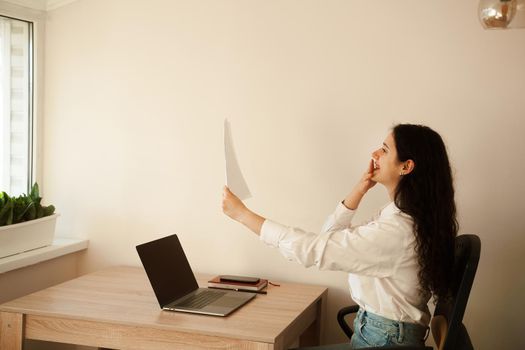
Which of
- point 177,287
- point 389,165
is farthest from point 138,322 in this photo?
point 389,165

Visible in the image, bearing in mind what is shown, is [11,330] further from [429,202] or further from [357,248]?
[429,202]

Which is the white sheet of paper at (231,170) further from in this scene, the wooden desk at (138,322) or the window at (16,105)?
the window at (16,105)

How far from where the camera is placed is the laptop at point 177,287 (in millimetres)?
2301

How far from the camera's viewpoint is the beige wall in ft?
8.36

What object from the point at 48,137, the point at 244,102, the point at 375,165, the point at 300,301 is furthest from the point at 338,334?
the point at 48,137

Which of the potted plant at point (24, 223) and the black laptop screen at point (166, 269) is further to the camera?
the potted plant at point (24, 223)

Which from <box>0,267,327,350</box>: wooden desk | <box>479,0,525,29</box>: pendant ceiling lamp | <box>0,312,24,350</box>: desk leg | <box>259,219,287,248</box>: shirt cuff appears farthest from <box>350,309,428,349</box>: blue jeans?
<box>0,312,24,350</box>: desk leg

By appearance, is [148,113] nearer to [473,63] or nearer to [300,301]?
[300,301]

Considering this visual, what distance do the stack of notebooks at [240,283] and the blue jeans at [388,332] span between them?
0.59m

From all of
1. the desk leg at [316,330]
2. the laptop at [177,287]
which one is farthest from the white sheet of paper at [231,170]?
the desk leg at [316,330]

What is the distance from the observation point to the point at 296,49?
274cm

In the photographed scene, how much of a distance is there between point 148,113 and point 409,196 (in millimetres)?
1386

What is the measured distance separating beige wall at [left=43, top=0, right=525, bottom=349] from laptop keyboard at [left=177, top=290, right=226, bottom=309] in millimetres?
379

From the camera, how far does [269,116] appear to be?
279 cm
